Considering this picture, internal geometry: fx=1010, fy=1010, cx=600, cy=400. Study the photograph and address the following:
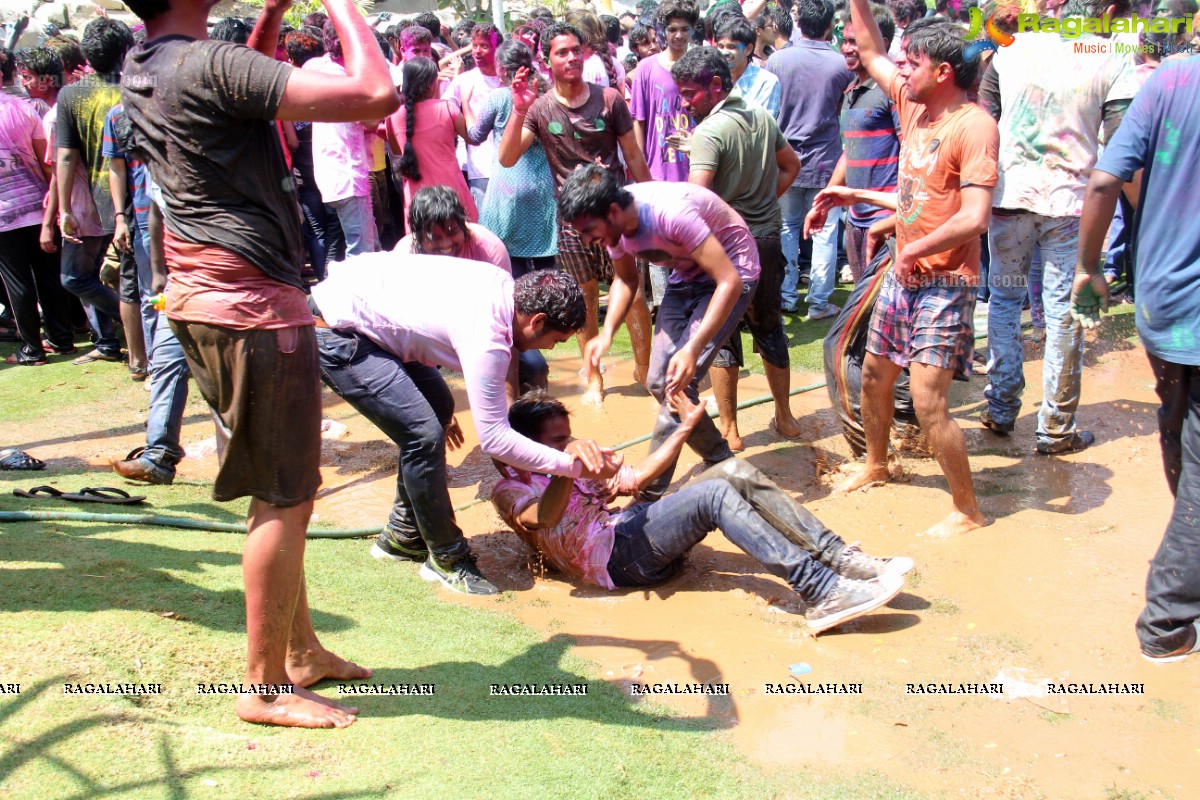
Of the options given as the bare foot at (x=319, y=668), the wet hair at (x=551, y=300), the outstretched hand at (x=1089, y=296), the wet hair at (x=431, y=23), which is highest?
the wet hair at (x=431, y=23)

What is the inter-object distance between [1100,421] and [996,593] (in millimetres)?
2274

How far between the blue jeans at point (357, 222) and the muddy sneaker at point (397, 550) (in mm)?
3625

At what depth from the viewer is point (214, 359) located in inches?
110

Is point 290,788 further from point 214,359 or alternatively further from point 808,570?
point 808,570

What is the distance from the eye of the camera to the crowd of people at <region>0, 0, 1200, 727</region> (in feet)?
9.11

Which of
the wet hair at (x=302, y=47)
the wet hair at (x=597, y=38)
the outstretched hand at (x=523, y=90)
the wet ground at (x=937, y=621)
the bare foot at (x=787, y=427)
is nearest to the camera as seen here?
the wet ground at (x=937, y=621)

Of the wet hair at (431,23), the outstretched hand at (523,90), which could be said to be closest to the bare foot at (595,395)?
the outstretched hand at (523,90)

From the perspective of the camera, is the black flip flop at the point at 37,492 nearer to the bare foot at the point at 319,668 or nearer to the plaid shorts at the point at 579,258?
the bare foot at the point at 319,668

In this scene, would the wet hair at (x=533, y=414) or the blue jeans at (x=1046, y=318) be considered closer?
the wet hair at (x=533, y=414)

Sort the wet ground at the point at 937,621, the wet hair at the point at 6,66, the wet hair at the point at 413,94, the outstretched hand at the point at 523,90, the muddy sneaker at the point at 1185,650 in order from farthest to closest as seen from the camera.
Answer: the wet hair at the point at 6,66 < the wet hair at the point at 413,94 < the outstretched hand at the point at 523,90 < the muddy sneaker at the point at 1185,650 < the wet ground at the point at 937,621

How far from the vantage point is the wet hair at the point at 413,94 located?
719 centimetres

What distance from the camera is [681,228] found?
4566 mm

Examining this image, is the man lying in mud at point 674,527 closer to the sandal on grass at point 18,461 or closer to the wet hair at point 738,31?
the sandal on grass at point 18,461

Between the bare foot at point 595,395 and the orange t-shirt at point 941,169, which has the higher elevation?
the orange t-shirt at point 941,169
